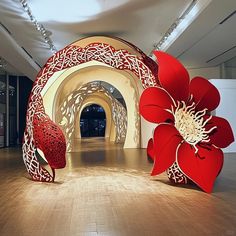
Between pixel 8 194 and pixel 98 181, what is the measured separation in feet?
5.01

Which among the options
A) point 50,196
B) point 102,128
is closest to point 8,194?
point 50,196

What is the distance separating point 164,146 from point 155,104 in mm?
665

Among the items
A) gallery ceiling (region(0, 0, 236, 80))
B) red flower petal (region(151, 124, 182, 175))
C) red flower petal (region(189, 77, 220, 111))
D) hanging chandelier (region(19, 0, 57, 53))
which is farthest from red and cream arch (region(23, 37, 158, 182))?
hanging chandelier (region(19, 0, 57, 53))

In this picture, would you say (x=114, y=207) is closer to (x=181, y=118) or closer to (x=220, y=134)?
(x=181, y=118)

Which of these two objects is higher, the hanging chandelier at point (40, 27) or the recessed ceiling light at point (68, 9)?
the recessed ceiling light at point (68, 9)

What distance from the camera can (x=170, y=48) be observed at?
12109 mm

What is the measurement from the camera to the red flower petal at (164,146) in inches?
210

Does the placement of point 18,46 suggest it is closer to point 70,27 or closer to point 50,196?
point 70,27

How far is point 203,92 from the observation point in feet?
18.3

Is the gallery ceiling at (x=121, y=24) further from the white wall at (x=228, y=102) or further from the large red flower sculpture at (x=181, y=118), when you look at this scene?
the large red flower sculpture at (x=181, y=118)

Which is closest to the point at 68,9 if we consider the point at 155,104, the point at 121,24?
the point at 121,24

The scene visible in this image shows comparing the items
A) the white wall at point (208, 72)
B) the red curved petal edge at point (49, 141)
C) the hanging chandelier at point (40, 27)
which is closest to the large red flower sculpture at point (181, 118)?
the red curved petal edge at point (49, 141)

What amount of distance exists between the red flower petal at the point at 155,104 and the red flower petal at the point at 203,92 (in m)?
0.41

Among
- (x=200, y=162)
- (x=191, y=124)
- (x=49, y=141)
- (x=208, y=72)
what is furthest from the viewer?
(x=208, y=72)
